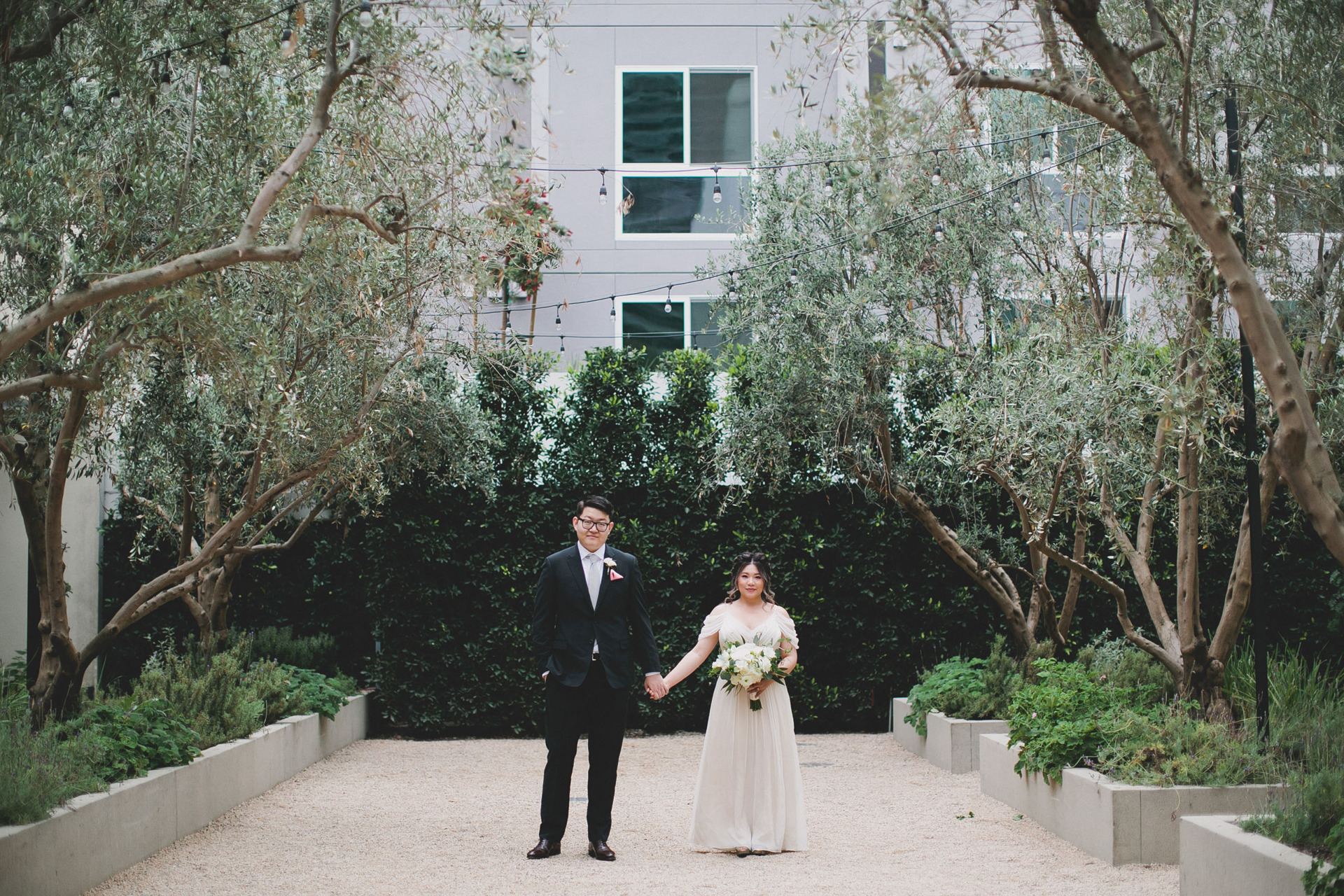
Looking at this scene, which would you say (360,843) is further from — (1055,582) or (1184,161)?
(1055,582)

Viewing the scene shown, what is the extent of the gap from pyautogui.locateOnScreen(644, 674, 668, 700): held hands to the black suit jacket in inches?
2.1

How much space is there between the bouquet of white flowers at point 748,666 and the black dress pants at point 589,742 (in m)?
0.69

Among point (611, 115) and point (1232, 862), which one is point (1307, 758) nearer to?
point (1232, 862)

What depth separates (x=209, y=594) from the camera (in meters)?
11.3

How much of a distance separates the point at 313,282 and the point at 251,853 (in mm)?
3686

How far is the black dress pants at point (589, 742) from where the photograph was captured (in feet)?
22.6

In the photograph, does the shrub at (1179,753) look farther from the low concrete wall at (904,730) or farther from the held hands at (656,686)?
the low concrete wall at (904,730)

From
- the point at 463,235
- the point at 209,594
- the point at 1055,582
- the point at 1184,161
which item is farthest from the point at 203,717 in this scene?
the point at 1055,582

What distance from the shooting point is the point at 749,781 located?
7188 mm

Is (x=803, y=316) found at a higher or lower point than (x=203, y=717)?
higher

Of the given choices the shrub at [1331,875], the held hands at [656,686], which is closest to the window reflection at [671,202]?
the held hands at [656,686]

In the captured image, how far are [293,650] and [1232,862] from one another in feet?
31.4

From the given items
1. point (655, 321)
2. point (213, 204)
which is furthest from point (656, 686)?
point (655, 321)

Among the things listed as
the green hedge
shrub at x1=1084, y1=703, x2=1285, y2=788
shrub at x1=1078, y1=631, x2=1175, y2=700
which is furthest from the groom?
the green hedge
